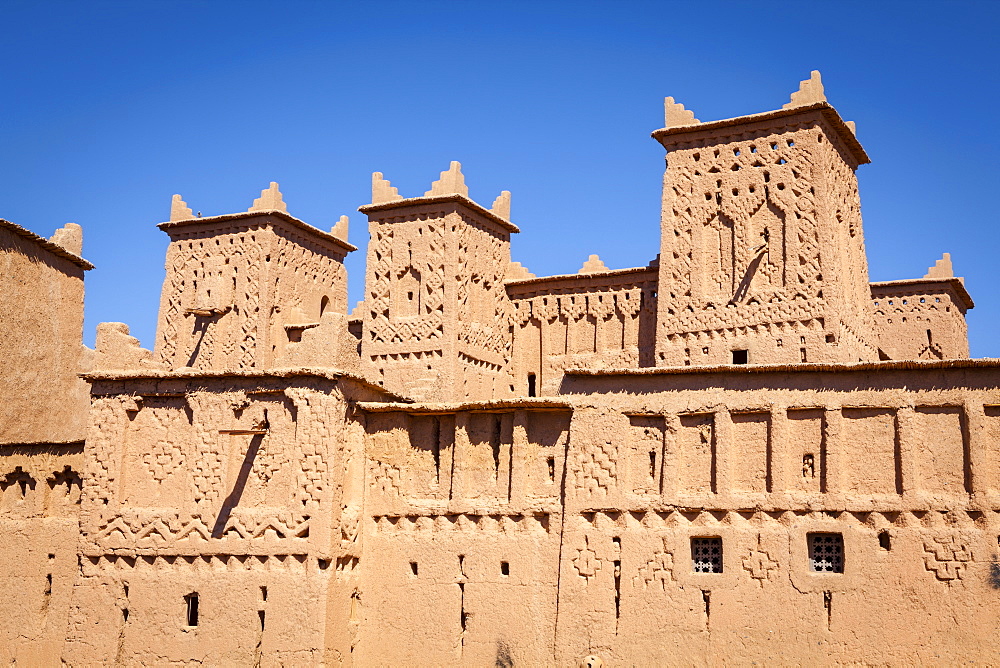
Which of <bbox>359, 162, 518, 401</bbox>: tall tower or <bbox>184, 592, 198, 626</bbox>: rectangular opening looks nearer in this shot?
<bbox>184, 592, 198, 626</bbox>: rectangular opening

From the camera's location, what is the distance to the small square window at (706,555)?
67.7 feet

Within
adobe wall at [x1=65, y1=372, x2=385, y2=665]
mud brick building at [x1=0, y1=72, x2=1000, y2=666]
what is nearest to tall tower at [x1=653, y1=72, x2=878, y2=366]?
mud brick building at [x1=0, y1=72, x2=1000, y2=666]

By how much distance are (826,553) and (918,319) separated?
41.1 ft

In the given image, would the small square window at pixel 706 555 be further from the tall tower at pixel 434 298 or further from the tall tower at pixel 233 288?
the tall tower at pixel 233 288

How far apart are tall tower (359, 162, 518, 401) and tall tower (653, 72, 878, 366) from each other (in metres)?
4.70

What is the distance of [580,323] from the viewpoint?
28.8 metres

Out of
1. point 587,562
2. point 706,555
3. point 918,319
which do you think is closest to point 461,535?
point 587,562

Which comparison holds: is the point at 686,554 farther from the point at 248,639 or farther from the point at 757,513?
the point at 248,639

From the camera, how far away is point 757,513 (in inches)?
811

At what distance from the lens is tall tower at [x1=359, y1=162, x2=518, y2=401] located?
90.5 ft

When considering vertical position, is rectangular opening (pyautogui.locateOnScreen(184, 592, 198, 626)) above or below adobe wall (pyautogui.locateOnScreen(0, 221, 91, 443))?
below

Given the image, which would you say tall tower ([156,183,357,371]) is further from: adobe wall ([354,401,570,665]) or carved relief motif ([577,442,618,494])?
carved relief motif ([577,442,618,494])

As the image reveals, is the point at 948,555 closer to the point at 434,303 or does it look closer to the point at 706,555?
the point at 706,555

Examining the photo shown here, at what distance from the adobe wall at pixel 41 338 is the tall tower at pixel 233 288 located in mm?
2245
